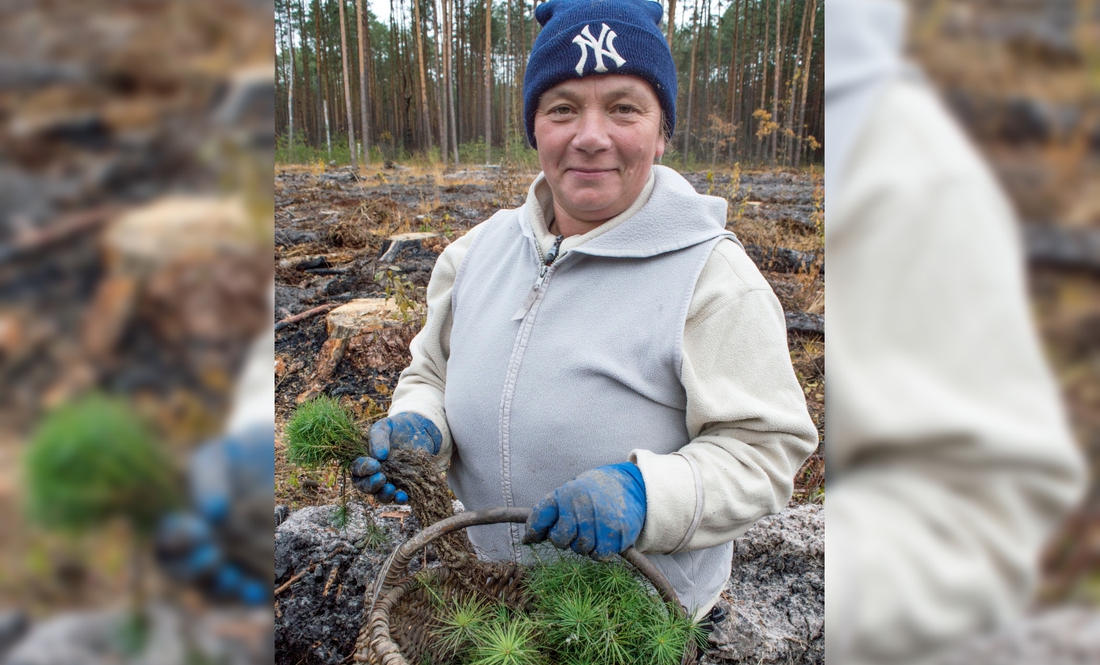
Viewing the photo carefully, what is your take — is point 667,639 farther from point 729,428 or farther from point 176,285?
point 176,285

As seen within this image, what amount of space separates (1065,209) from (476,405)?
123 cm

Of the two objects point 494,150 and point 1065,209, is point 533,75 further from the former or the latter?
point 494,150

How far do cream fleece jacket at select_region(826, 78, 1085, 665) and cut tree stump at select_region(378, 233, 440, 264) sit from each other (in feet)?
14.4

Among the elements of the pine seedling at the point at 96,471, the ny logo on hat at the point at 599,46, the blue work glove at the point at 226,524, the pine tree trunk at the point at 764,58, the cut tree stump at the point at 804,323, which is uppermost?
the pine tree trunk at the point at 764,58

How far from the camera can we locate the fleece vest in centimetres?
127

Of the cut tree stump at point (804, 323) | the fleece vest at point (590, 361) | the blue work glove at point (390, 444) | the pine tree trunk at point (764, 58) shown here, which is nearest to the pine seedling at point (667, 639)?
the fleece vest at point (590, 361)

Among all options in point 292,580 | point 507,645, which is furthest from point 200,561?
point 292,580

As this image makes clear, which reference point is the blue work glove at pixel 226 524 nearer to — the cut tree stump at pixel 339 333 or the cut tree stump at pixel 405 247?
the cut tree stump at pixel 339 333

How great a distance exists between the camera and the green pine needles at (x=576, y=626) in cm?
108

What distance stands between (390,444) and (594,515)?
0.52 meters

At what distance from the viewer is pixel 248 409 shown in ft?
1.16

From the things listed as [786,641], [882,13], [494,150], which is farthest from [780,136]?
[882,13]

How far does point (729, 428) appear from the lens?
123cm

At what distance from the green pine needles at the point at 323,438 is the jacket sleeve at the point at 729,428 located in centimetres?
62
